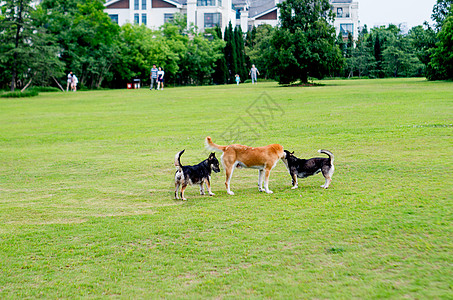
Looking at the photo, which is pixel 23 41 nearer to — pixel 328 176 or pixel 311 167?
pixel 311 167

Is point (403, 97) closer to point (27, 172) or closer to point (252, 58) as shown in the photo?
point (27, 172)

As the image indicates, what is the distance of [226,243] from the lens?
6.23 meters

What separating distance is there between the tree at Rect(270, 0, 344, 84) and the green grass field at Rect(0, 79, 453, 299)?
83.1ft

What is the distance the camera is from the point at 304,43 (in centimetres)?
3944

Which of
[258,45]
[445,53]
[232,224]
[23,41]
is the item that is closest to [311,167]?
[232,224]

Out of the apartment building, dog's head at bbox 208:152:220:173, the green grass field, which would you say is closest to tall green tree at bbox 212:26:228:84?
the apartment building

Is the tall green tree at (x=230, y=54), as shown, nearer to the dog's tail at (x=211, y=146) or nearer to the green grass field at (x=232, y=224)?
the green grass field at (x=232, y=224)

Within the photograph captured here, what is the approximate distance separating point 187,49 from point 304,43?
2664cm

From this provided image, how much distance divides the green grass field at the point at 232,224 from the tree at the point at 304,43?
25320 millimetres

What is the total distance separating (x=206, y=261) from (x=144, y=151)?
8.48 meters

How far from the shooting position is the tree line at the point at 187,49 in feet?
132

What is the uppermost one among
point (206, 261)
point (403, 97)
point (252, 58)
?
point (252, 58)

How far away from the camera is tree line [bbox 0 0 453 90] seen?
40344 mm

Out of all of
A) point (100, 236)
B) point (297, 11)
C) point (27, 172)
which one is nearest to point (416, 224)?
point (100, 236)
